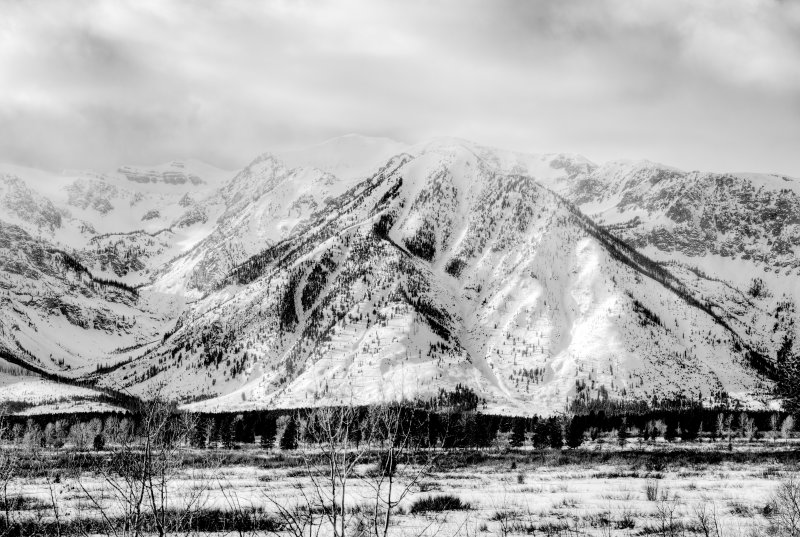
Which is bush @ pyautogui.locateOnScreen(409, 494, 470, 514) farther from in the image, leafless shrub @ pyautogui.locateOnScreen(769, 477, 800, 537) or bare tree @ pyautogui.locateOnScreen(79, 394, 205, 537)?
leafless shrub @ pyautogui.locateOnScreen(769, 477, 800, 537)

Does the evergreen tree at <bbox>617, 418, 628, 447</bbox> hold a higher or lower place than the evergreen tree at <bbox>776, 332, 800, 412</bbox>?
lower

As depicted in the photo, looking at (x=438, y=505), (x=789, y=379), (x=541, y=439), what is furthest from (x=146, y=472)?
(x=541, y=439)

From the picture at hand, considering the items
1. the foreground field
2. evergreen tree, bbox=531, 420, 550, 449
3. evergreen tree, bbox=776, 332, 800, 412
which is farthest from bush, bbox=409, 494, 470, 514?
evergreen tree, bbox=531, 420, 550, 449

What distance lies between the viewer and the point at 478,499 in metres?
42.7

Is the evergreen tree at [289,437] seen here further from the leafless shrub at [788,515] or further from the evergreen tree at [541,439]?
the leafless shrub at [788,515]

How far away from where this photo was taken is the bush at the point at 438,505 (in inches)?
1487

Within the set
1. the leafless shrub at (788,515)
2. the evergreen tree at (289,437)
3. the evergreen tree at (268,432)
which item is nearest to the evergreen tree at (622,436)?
the evergreen tree at (289,437)

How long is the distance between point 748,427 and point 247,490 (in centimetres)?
15786

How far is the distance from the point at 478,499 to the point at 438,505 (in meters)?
5.07

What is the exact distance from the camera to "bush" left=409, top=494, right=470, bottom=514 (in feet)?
124

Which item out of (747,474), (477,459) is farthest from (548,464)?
(747,474)

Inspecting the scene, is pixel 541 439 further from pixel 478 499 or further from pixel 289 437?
pixel 478 499

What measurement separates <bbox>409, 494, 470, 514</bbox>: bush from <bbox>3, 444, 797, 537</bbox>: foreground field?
9 centimetres

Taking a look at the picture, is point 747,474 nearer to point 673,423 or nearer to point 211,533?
point 211,533
